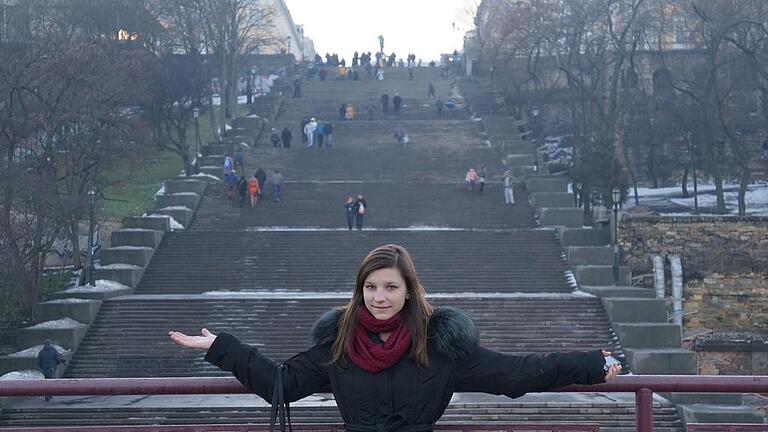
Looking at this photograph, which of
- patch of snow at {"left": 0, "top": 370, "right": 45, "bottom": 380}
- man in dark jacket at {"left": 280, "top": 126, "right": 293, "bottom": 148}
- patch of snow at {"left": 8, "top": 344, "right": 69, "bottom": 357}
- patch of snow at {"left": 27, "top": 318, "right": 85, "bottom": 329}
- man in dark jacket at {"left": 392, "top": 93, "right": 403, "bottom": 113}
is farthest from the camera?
man in dark jacket at {"left": 392, "top": 93, "right": 403, "bottom": 113}

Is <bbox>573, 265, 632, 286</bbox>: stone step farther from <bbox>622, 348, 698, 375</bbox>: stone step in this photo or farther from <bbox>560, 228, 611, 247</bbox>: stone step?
<bbox>622, 348, 698, 375</bbox>: stone step

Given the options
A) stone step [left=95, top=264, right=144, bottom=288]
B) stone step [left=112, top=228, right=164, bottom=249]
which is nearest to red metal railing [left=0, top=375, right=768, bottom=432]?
stone step [left=95, top=264, right=144, bottom=288]

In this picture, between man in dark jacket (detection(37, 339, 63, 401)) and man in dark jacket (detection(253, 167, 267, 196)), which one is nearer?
man in dark jacket (detection(37, 339, 63, 401))

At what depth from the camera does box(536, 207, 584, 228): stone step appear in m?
37.2

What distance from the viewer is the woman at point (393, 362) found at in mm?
5133

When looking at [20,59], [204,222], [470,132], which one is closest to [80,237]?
[204,222]

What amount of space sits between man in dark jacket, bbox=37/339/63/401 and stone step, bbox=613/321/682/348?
38.6 ft

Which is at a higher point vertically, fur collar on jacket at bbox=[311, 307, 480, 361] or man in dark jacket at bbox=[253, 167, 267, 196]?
fur collar on jacket at bbox=[311, 307, 480, 361]

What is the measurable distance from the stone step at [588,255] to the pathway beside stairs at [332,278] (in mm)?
443

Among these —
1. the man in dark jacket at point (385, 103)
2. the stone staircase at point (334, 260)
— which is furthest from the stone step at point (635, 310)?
the man in dark jacket at point (385, 103)

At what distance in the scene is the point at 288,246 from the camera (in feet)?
116

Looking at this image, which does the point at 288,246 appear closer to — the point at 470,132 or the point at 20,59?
the point at 20,59

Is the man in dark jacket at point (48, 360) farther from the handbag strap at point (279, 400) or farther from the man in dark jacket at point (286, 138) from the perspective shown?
the man in dark jacket at point (286, 138)

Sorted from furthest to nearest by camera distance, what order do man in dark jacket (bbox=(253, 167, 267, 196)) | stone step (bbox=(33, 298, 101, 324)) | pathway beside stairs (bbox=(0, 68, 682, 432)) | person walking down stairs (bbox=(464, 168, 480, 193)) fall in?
man in dark jacket (bbox=(253, 167, 267, 196)), person walking down stairs (bbox=(464, 168, 480, 193)), stone step (bbox=(33, 298, 101, 324)), pathway beside stairs (bbox=(0, 68, 682, 432))
